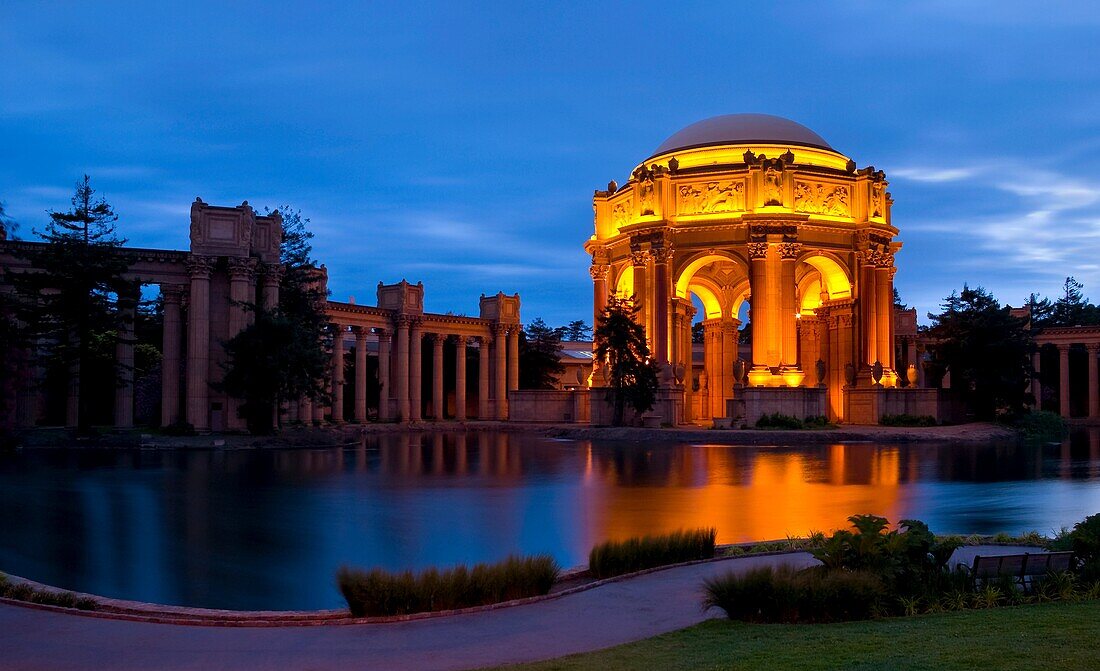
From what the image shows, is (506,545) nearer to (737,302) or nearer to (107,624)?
(107,624)

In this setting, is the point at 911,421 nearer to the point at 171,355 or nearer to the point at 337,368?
the point at 337,368

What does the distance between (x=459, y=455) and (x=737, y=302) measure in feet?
118

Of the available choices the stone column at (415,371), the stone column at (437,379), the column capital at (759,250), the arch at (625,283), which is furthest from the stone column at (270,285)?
the column capital at (759,250)

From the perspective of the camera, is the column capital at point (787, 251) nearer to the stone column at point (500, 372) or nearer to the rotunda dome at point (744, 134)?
the rotunda dome at point (744, 134)

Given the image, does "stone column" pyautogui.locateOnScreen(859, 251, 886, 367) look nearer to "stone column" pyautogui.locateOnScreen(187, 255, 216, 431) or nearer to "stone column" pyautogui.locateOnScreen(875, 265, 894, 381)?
"stone column" pyautogui.locateOnScreen(875, 265, 894, 381)

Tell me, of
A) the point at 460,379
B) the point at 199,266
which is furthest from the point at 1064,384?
the point at 199,266

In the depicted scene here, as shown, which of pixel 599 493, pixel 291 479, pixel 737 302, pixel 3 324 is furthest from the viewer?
pixel 737 302

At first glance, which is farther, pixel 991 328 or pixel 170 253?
pixel 991 328

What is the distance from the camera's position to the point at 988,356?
165 ft

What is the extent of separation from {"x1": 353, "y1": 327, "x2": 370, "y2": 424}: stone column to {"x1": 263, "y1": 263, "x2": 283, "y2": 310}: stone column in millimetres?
17320

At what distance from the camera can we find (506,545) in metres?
13.7

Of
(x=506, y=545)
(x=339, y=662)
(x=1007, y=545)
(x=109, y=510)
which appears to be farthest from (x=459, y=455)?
(x=339, y=662)

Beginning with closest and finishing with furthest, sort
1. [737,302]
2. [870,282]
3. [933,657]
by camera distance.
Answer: [933,657] < [870,282] < [737,302]

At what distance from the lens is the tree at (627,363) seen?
161 feet
